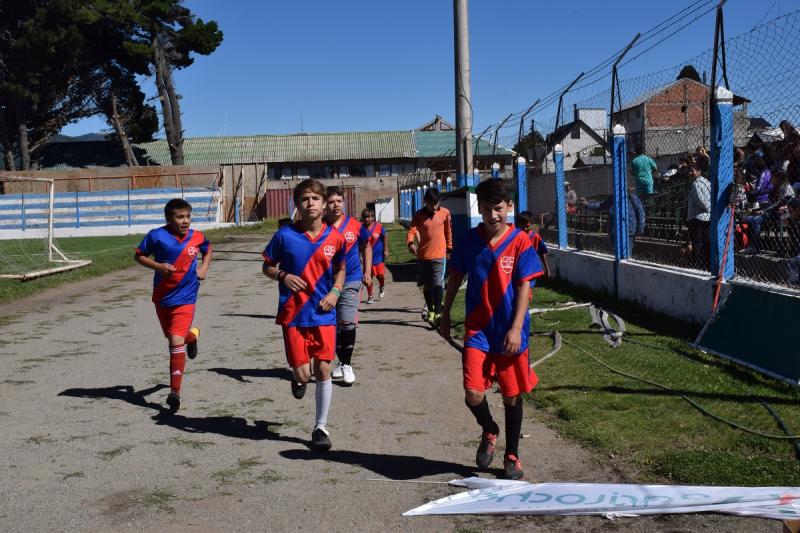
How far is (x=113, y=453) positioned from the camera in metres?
6.21

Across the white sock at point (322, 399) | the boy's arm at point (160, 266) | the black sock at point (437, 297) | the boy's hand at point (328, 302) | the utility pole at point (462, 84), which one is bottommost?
the white sock at point (322, 399)

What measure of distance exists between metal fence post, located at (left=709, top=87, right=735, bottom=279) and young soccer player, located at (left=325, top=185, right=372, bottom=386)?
11.6 feet

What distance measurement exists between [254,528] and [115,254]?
84.5 feet

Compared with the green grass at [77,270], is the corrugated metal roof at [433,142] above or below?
above

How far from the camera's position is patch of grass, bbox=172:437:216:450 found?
251 inches

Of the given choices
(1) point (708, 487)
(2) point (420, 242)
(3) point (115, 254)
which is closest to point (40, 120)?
(3) point (115, 254)

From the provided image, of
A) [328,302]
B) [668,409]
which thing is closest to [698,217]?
[668,409]

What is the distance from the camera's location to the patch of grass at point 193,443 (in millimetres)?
6385

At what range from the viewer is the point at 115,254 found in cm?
2900

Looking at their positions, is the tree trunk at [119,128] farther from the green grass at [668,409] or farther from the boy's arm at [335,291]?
the boy's arm at [335,291]

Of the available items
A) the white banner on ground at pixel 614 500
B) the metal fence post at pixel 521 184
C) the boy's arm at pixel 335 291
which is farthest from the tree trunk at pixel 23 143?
the white banner on ground at pixel 614 500

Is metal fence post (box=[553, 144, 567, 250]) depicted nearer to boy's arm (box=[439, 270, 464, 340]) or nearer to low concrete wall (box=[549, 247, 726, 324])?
low concrete wall (box=[549, 247, 726, 324])

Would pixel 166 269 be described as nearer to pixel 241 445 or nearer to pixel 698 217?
pixel 241 445

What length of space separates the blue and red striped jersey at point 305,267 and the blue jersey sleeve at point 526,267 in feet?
5.53
